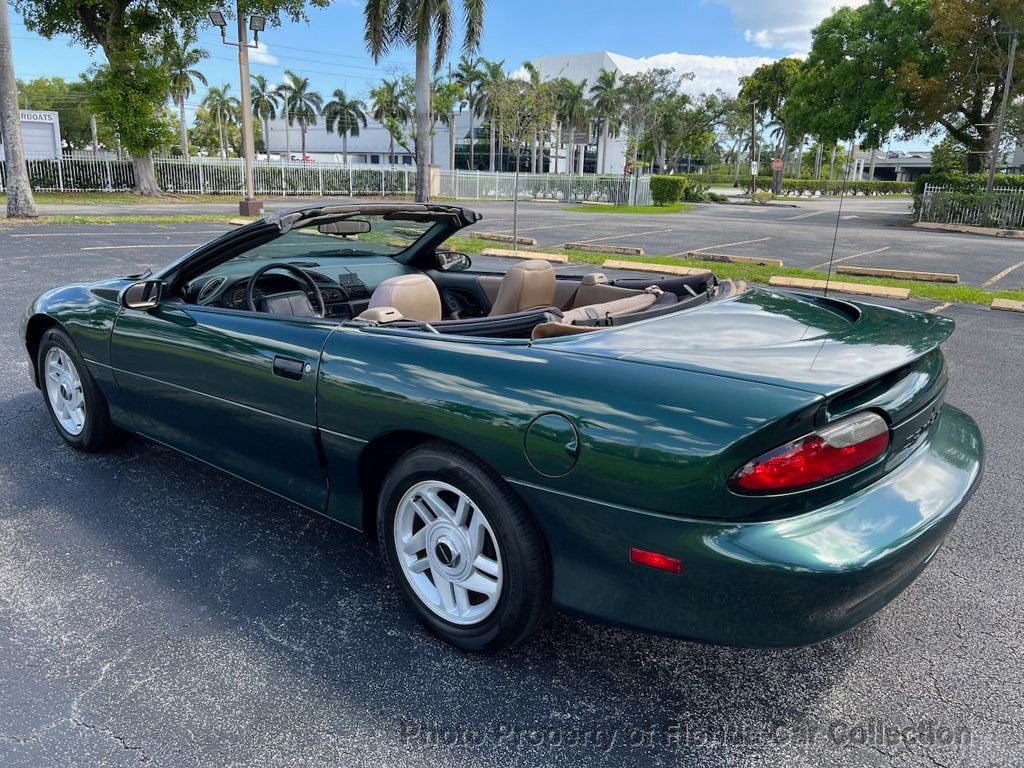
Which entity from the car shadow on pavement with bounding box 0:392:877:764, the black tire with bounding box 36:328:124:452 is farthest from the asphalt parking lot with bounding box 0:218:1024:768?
the black tire with bounding box 36:328:124:452

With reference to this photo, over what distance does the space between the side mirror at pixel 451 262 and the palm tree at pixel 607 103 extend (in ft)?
246

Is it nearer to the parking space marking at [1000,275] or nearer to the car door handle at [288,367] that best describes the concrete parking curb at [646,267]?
the parking space marking at [1000,275]

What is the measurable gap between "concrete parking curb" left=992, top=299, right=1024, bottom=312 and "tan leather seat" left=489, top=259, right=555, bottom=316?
320 inches

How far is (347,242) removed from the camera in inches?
165

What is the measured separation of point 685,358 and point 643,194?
3715cm

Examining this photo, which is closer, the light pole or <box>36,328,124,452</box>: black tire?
<box>36,328,124,452</box>: black tire

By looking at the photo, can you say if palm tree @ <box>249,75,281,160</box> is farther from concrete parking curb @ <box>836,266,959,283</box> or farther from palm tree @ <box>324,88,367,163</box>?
concrete parking curb @ <box>836,266,959,283</box>

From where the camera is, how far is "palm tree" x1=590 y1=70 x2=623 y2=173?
250 ft

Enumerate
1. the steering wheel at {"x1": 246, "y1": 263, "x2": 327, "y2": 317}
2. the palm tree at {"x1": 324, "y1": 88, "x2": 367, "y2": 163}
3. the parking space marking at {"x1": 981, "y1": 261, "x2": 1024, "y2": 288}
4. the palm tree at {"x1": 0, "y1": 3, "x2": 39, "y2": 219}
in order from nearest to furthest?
the steering wheel at {"x1": 246, "y1": 263, "x2": 327, "y2": 317} < the parking space marking at {"x1": 981, "y1": 261, "x2": 1024, "y2": 288} < the palm tree at {"x1": 0, "y1": 3, "x2": 39, "y2": 219} < the palm tree at {"x1": 324, "y1": 88, "x2": 367, "y2": 163}

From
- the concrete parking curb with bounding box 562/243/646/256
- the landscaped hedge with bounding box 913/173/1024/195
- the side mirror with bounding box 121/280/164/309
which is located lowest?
the concrete parking curb with bounding box 562/243/646/256

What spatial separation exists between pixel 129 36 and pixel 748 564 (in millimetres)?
32897

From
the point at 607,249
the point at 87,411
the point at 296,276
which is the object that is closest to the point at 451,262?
the point at 296,276

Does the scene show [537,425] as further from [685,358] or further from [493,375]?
[685,358]

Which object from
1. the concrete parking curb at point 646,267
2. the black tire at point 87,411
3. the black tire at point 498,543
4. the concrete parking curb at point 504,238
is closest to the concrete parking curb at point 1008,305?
the concrete parking curb at point 646,267
